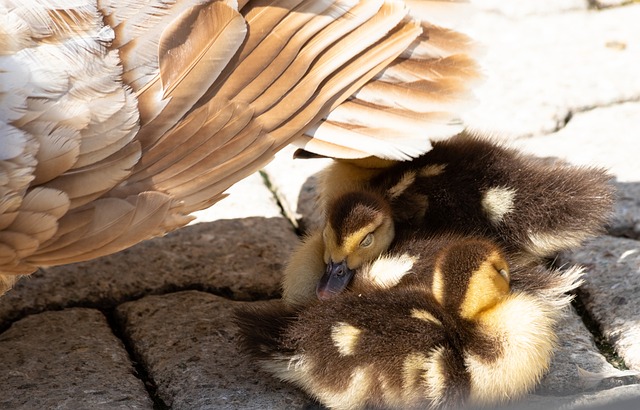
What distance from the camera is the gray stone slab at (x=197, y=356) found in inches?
102

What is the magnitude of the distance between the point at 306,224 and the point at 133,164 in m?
1.08

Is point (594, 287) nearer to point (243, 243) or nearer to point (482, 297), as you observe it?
point (482, 297)

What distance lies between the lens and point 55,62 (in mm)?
2408

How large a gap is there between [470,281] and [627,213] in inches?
43.2

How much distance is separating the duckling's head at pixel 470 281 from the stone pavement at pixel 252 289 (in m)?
0.27

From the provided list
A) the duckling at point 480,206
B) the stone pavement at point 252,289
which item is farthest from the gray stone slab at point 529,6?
the duckling at point 480,206

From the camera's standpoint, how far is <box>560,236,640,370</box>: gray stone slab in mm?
2728

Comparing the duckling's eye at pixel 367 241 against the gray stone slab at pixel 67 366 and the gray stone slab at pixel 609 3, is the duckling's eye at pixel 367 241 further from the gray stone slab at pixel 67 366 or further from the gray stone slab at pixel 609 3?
the gray stone slab at pixel 609 3

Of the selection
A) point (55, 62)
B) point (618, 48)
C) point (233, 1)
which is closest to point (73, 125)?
point (55, 62)

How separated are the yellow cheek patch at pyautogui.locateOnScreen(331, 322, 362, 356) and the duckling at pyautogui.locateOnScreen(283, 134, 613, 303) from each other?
328 millimetres

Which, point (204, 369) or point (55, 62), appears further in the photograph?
point (204, 369)

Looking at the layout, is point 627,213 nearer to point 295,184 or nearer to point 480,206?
point 480,206

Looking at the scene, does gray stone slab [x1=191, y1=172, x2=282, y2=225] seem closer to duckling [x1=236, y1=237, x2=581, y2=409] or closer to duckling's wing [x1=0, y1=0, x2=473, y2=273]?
duckling's wing [x1=0, y1=0, x2=473, y2=273]

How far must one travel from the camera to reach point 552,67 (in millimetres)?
4250
